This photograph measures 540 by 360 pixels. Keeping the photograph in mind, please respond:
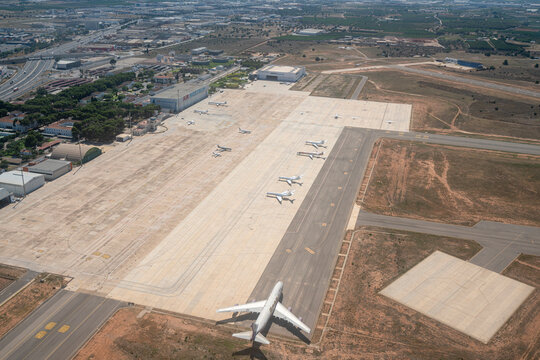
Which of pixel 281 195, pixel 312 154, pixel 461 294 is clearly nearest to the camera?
pixel 461 294

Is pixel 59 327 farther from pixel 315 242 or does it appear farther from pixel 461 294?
pixel 461 294

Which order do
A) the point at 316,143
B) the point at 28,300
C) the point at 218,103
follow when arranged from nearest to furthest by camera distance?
the point at 28,300
the point at 316,143
the point at 218,103

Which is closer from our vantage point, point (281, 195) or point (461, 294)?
point (461, 294)

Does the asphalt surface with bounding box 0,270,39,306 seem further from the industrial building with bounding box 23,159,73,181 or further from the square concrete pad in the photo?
the square concrete pad

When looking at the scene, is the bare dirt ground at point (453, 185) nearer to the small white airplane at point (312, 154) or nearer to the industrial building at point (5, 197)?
the small white airplane at point (312, 154)

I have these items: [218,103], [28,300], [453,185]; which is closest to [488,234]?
[453,185]

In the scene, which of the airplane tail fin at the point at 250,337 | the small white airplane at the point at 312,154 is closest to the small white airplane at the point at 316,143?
the small white airplane at the point at 312,154
